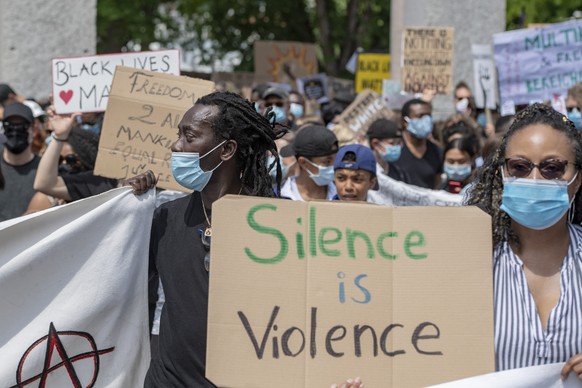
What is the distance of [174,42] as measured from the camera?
25609 millimetres

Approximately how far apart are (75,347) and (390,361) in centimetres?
142

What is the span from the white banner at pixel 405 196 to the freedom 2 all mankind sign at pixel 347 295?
11.9ft

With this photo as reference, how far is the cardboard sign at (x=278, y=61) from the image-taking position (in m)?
16.8

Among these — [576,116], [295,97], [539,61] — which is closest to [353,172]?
[576,116]

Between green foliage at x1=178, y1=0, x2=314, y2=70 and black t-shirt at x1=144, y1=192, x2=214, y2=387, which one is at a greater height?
green foliage at x1=178, y1=0, x2=314, y2=70

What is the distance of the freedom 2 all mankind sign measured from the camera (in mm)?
3088

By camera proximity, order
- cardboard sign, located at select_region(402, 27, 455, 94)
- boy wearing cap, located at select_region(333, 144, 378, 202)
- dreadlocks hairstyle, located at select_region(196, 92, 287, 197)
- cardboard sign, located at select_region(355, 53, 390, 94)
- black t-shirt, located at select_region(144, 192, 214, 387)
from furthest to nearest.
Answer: cardboard sign, located at select_region(355, 53, 390, 94) → cardboard sign, located at select_region(402, 27, 455, 94) → boy wearing cap, located at select_region(333, 144, 378, 202) → dreadlocks hairstyle, located at select_region(196, 92, 287, 197) → black t-shirt, located at select_region(144, 192, 214, 387)

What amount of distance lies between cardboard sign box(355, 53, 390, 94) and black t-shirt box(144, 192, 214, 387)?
37.2ft

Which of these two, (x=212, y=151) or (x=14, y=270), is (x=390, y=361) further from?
(x=14, y=270)

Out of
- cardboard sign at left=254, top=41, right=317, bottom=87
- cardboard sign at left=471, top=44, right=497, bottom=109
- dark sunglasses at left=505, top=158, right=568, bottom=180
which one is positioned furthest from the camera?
cardboard sign at left=254, top=41, right=317, bottom=87

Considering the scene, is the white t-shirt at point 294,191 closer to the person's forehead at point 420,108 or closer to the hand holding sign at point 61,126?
the hand holding sign at point 61,126

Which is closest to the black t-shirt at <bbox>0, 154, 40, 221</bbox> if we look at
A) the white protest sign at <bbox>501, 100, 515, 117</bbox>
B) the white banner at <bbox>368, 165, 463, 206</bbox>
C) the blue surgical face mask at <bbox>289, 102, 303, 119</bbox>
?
the white banner at <bbox>368, 165, 463, 206</bbox>

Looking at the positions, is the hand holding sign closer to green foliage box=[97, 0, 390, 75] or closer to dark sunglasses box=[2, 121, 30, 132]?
dark sunglasses box=[2, 121, 30, 132]

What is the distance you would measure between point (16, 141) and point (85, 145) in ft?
2.35
